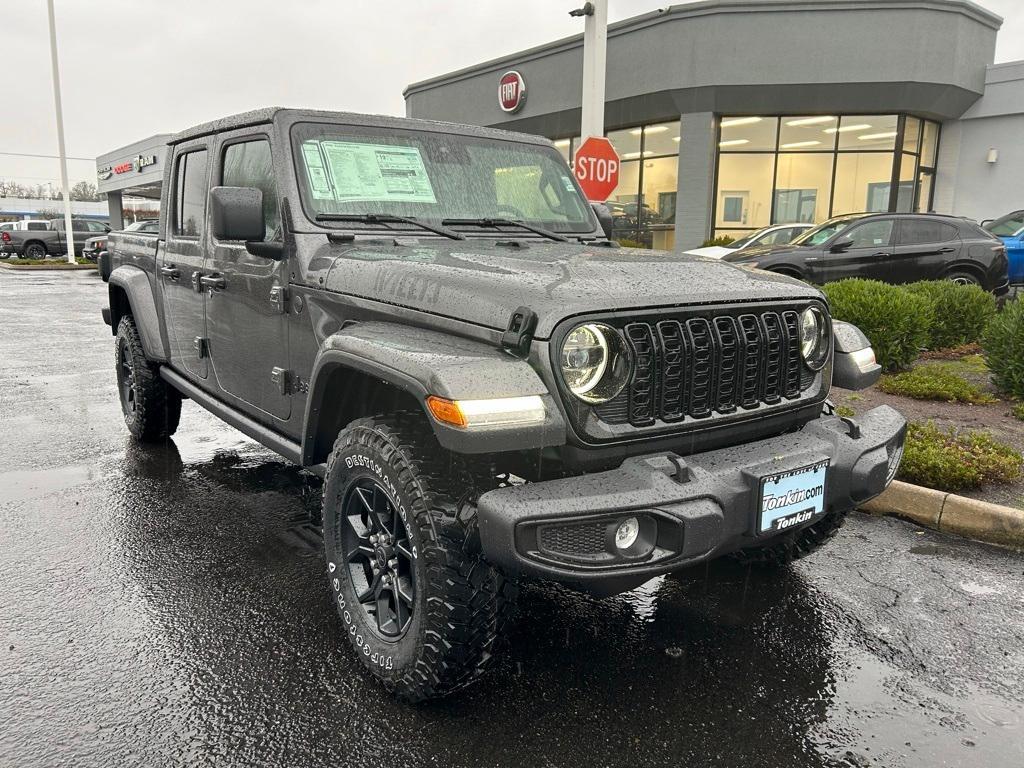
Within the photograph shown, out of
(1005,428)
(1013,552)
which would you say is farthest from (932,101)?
(1013,552)

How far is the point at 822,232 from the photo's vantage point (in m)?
12.7

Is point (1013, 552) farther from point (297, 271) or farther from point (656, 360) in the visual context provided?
point (297, 271)

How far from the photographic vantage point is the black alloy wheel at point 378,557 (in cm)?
266

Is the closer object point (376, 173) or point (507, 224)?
point (376, 173)

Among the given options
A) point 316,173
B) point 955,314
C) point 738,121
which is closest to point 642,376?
point 316,173

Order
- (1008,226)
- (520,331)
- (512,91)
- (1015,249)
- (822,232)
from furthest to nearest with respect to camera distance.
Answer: (512,91) < (1008,226) < (1015,249) < (822,232) < (520,331)

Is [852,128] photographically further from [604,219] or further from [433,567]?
[433,567]

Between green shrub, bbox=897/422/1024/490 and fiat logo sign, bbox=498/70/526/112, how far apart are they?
2162cm

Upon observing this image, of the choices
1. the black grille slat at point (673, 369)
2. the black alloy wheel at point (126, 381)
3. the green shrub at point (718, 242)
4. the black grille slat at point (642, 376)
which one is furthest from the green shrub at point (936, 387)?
the green shrub at point (718, 242)

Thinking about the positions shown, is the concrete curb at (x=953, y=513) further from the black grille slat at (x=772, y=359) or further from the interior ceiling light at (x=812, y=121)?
the interior ceiling light at (x=812, y=121)

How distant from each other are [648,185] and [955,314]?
1519 centimetres

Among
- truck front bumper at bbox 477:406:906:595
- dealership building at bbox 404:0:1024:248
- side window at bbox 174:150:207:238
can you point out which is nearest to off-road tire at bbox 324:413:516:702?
truck front bumper at bbox 477:406:906:595

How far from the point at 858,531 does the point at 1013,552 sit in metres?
0.73

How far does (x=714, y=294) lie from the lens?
2.68 metres
